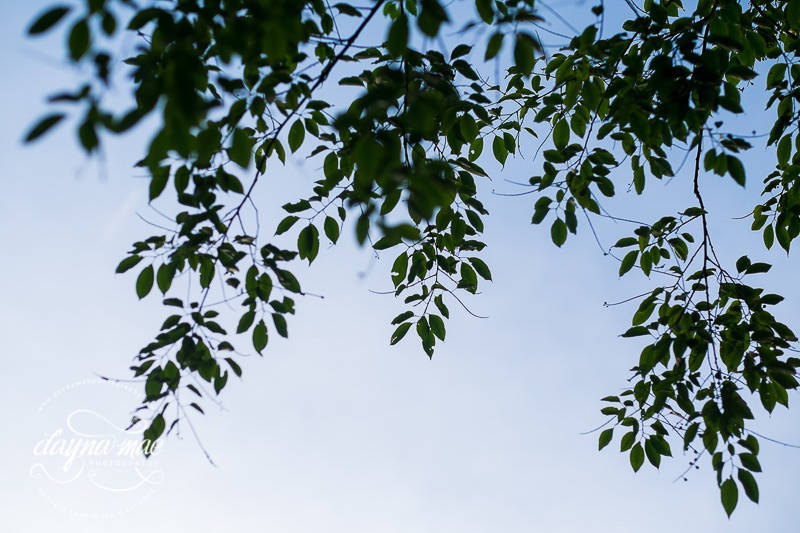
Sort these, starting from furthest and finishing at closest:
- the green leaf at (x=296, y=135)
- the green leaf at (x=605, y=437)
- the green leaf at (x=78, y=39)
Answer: the green leaf at (x=605, y=437)
the green leaf at (x=296, y=135)
the green leaf at (x=78, y=39)

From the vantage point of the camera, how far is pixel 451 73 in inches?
119

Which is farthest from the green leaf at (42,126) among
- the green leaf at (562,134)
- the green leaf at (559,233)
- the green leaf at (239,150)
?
the green leaf at (562,134)

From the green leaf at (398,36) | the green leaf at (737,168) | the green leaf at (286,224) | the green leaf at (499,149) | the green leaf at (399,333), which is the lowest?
the green leaf at (399,333)

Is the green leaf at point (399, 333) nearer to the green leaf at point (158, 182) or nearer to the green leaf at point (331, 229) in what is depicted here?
the green leaf at point (331, 229)

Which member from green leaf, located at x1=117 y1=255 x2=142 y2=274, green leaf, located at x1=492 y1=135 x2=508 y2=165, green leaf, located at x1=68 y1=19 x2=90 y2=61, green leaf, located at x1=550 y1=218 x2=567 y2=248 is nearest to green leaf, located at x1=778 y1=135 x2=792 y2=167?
green leaf, located at x1=492 y1=135 x2=508 y2=165

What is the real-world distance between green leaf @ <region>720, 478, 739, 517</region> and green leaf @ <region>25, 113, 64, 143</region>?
260 cm

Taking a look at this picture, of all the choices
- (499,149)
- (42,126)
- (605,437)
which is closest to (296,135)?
(499,149)

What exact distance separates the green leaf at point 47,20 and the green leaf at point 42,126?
0.23 meters

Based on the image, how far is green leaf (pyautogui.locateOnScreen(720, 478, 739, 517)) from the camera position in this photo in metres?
2.37

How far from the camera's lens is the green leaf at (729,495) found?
2373mm

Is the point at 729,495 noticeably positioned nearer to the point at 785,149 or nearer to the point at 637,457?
the point at 637,457

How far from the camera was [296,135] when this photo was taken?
9.91ft

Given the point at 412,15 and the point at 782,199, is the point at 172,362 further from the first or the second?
the point at 782,199

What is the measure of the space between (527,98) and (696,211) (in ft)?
4.24
